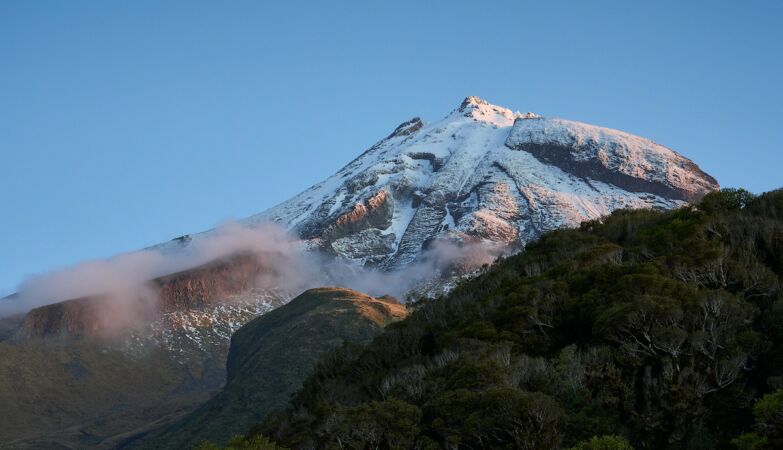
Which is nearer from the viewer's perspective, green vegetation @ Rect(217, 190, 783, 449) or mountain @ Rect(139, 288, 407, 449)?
green vegetation @ Rect(217, 190, 783, 449)

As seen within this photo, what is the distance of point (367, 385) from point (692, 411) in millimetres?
28758

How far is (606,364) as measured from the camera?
4738 centimetres

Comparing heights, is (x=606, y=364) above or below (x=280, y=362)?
below

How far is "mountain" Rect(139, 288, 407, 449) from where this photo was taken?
4855 inches

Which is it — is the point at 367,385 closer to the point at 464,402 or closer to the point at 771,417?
the point at 464,402

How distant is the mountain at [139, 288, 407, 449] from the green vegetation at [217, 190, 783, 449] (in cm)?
5173

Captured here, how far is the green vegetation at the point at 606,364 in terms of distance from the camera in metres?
42.1

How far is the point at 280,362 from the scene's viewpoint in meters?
136

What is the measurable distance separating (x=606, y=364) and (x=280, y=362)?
95.1m

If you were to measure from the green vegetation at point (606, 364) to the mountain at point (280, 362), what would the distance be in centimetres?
5173

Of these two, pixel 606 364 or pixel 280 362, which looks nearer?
pixel 606 364

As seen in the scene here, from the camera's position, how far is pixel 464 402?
143 feet

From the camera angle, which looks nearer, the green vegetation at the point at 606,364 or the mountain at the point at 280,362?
the green vegetation at the point at 606,364

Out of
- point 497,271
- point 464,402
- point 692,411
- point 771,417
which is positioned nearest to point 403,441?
point 464,402
